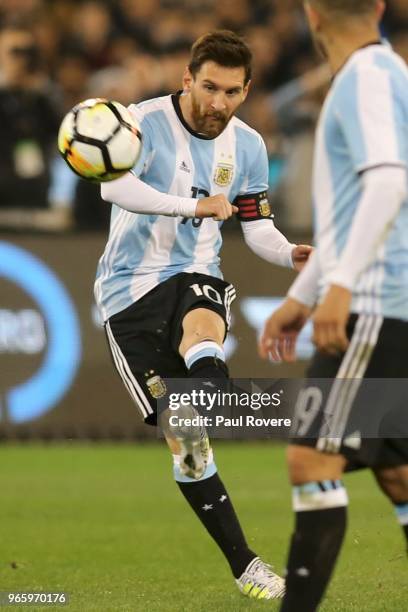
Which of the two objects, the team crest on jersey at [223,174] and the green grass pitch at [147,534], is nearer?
the green grass pitch at [147,534]

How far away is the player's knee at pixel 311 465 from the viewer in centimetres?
407

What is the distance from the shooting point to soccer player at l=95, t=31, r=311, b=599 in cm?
583

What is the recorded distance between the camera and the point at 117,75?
1245cm

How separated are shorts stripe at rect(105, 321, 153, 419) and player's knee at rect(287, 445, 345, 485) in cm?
196

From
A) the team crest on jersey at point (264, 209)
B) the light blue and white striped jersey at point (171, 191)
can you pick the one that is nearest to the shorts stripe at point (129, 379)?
the light blue and white striped jersey at point (171, 191)

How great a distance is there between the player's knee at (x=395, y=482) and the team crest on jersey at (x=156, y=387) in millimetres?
1811

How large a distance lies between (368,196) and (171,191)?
220 centimetres

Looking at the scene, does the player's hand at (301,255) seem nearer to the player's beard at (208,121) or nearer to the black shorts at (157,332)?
the black shorts at (157,332)

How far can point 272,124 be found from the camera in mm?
12000

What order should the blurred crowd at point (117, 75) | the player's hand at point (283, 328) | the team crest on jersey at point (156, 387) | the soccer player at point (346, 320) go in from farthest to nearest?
the blurred crowd at point (117, 75)
the team crest on jersey at point (156, 387)
the player's hand at point (283, 328)
the soccer player at point (346, 320)

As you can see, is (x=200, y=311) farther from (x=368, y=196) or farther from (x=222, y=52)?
(x=368, y=196)

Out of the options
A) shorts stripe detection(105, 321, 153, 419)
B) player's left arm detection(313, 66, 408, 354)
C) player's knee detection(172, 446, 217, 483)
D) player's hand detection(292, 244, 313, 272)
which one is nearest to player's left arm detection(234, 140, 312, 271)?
player's hand detection(292, 244, 313, 272)

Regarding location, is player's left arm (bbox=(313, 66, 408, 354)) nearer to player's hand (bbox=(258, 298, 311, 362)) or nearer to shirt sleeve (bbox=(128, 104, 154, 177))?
player's hand (bbox=(258, 298, 311, 362))

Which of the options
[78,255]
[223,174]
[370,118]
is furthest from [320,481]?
[78,255]
